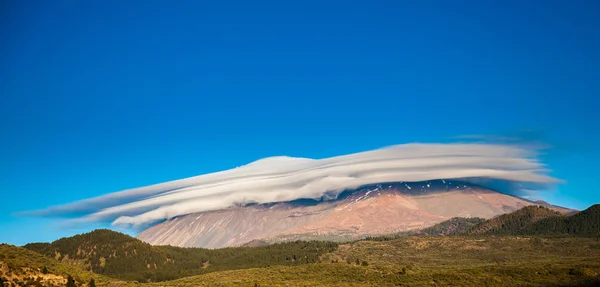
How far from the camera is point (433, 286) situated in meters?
138

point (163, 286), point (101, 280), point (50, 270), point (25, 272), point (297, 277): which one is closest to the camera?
point (25, 272)

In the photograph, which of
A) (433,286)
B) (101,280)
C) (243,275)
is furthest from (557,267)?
(101,280)

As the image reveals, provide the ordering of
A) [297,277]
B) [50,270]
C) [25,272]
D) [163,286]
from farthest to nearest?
[297,277] < [163,286] < [50,270] < [25,272]

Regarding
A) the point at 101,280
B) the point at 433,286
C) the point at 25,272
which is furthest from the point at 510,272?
the point at 25,272

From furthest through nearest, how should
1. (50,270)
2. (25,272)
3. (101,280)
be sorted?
1. (101,280)
2. (50,270)
3. (25,272)

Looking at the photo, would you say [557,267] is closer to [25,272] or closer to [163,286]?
[163,286]

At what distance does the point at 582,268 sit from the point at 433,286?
1814 inches

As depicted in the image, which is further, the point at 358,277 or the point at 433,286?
the point at 358,277

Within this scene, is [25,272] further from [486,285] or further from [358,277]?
[486,285]

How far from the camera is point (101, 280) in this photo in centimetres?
13062

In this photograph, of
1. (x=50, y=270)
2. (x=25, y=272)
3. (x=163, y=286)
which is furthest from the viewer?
(x=163, y=286)

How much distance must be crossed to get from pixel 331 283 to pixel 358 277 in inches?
472

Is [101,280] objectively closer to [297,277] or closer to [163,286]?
[163,286]

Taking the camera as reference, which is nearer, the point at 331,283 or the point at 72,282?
the point at 72,282
